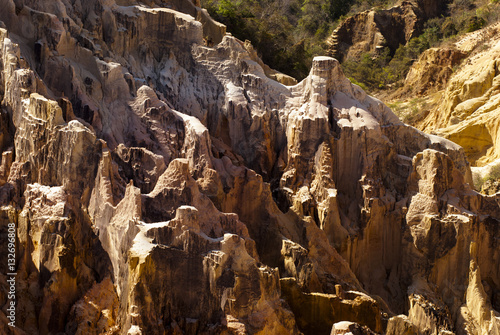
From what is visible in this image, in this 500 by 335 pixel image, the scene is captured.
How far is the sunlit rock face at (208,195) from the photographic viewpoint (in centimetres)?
1700

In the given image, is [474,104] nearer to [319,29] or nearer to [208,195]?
[208,195]

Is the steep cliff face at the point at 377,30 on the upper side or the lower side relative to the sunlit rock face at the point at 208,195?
upper

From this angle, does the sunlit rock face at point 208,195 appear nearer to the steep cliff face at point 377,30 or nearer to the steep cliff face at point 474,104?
the steep cliff face at point 474,104

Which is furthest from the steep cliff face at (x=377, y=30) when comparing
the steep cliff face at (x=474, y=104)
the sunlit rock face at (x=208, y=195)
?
the sunlit rock face at (x=208, y=195)

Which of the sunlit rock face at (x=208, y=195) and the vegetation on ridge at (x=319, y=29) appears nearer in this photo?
the sunlit rock face at (x=208, y=195)

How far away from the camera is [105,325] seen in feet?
55.8

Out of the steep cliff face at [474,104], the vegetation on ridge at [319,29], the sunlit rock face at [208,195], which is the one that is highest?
the vegetation on ridge at [319,29]

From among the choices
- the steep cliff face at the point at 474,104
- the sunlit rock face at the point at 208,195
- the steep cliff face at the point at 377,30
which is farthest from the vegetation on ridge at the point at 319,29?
the sunlit rock face at the point at 208,195

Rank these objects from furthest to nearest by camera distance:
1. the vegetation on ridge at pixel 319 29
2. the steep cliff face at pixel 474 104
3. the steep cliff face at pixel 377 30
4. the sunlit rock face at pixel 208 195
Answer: the steep cliff face at pixel 377 30 → the vegetation on ridge at pixel 319 29 → the steep cliff face at pixel 474 104 → the sunlit rock face at pixel 208 195

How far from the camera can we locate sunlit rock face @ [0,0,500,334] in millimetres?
17000

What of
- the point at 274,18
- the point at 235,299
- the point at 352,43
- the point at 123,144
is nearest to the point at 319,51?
the point at 274,18

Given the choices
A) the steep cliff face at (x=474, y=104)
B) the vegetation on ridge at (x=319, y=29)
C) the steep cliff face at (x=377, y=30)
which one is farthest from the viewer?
the steep cliff face at (x=377, y=30)

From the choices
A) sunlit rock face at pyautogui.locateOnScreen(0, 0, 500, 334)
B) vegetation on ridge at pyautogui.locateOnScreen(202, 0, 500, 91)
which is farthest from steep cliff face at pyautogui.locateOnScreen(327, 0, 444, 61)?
sunlit rock face at pyautogui.locateOnScreen(0, 0, 500, 334)

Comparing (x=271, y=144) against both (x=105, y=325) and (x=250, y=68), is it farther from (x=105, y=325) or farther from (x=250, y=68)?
(x=105, y=325)
